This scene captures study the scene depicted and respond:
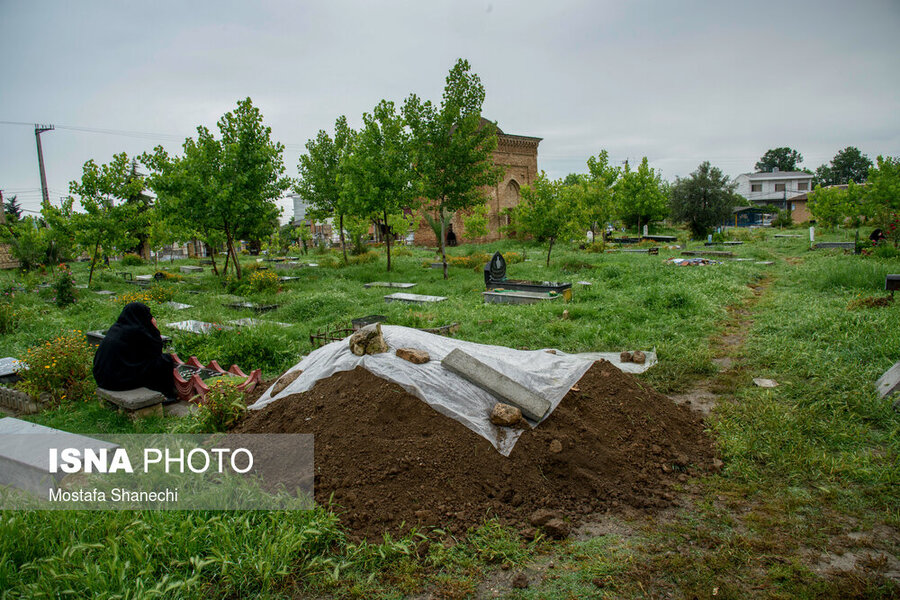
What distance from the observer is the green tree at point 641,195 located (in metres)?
33.7

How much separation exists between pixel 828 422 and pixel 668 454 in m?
1.82

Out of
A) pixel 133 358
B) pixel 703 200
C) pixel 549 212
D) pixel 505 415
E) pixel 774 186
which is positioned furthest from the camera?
pixel 774 186

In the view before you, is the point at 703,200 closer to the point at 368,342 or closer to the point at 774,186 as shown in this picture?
the point at 368,342

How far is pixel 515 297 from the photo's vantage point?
39.9ft

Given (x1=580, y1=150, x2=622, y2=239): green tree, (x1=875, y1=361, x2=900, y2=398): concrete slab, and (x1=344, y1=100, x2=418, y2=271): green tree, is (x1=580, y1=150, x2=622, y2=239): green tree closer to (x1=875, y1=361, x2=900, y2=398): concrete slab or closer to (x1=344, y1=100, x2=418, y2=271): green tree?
(x1=344, y1=100, x2=418, y2=271): green tree

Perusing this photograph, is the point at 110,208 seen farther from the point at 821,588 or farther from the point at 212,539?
the point at 821,588

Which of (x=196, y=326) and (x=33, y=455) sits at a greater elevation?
(x=196, y=326)

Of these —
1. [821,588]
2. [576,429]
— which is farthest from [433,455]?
[821,588]

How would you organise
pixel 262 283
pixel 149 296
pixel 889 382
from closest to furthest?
pixel 889 382 < pixel 149 296 < pixel 262 283

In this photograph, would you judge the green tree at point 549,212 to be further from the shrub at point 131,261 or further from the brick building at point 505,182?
the shrub at point 131,261

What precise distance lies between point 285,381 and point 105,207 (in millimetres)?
16733

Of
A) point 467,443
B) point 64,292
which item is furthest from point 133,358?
point 64,292

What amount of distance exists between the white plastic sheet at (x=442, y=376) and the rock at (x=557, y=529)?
2.27ft

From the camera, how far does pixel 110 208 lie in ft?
56.7
